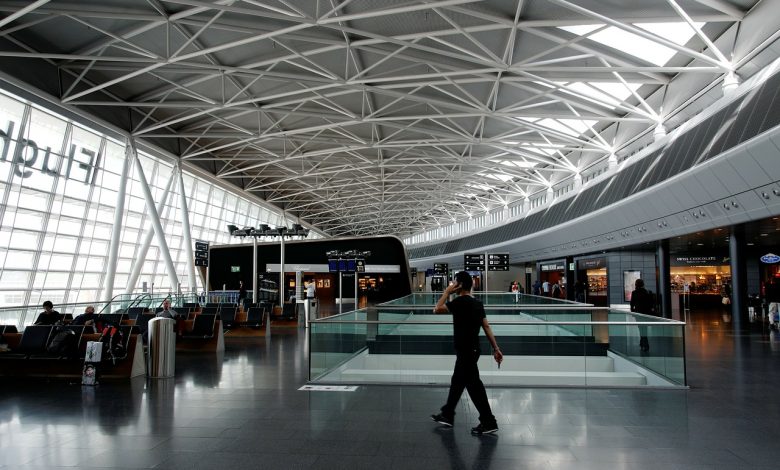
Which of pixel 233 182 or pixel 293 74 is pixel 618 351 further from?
pixel 233 182

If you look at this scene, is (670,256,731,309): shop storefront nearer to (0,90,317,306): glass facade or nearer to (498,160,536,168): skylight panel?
(498,160,536,168): skylight panel

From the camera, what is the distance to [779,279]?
69.7 ft

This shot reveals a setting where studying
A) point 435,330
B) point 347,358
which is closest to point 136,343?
point 347,358

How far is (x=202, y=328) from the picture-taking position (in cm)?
1323

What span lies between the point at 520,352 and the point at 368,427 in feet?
13.9

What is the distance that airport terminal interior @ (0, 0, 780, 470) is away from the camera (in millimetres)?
6117

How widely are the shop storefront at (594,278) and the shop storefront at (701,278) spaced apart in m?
4.09

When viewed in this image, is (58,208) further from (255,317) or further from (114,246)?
(255,317)

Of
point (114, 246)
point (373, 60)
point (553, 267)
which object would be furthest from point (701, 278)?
point (114, 246)

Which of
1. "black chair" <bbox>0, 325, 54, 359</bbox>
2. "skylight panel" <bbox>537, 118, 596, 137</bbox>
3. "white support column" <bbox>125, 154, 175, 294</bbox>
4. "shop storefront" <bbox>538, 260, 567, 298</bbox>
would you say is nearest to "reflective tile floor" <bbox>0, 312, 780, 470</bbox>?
"black chair" <bbox>0, 325, 54, 359</bbox>

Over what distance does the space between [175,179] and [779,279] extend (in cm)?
3271

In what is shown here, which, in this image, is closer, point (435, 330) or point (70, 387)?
point (70, 387)

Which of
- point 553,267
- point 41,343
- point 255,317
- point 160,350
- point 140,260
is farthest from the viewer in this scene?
point 553,267

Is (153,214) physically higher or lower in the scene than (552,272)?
higher
